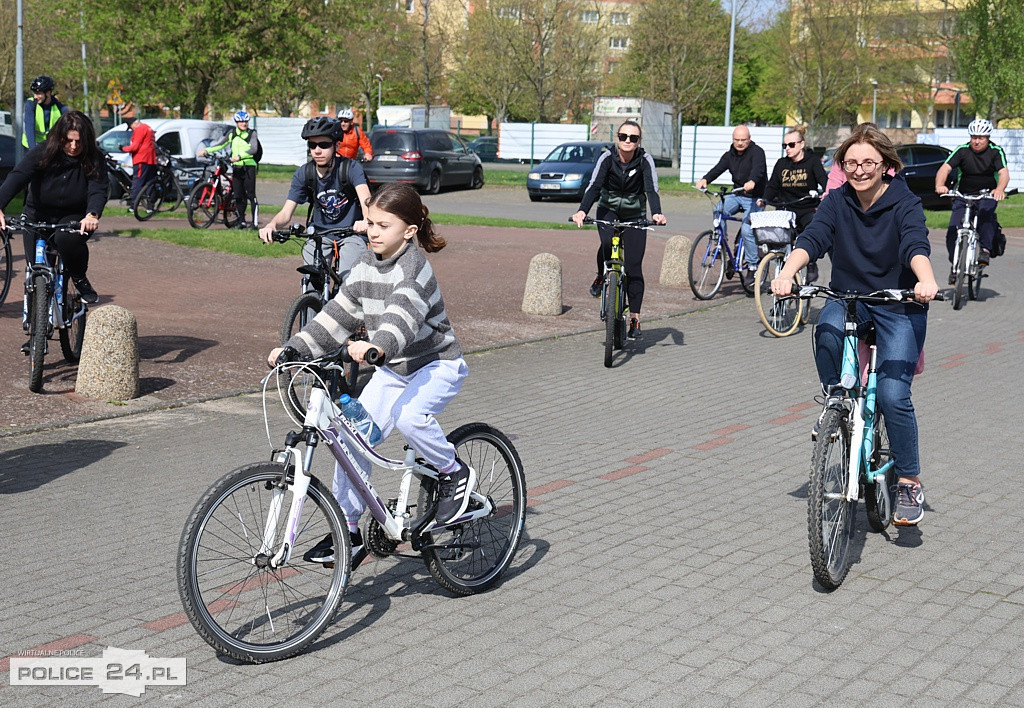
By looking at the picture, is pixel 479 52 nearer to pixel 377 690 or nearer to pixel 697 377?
pixel 697 377

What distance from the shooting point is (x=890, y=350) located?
535cm

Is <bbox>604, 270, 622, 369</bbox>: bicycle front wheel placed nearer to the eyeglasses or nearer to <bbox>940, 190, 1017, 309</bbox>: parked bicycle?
the eyeglasses

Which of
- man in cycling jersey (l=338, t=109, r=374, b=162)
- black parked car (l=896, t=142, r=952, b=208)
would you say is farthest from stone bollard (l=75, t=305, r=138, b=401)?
black parked car (l=896, t=142, r=952, b=208)

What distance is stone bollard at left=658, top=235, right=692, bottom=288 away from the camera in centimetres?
1587

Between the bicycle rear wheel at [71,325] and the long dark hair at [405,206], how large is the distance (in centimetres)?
503

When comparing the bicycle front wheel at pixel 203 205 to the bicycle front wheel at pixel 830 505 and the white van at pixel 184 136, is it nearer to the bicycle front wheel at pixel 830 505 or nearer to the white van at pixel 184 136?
the white van at pixel 184 136

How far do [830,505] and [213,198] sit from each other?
1697 cm

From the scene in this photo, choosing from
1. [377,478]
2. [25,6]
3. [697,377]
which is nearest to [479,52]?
[25,6]

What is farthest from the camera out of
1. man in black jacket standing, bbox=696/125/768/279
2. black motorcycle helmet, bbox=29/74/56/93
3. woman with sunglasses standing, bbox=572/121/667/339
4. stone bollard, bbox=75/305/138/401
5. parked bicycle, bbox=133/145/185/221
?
parked bicycle, bbox=133/145/185/221

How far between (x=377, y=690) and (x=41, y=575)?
183cm

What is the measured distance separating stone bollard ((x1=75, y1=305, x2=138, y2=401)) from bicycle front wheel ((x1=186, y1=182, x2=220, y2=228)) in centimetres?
1199

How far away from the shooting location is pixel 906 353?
5352mm

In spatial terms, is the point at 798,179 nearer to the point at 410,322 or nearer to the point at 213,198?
the point at 410,322

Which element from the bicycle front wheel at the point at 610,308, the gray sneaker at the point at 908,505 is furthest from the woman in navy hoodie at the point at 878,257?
the bicycle front wheel at the point at 610,308
